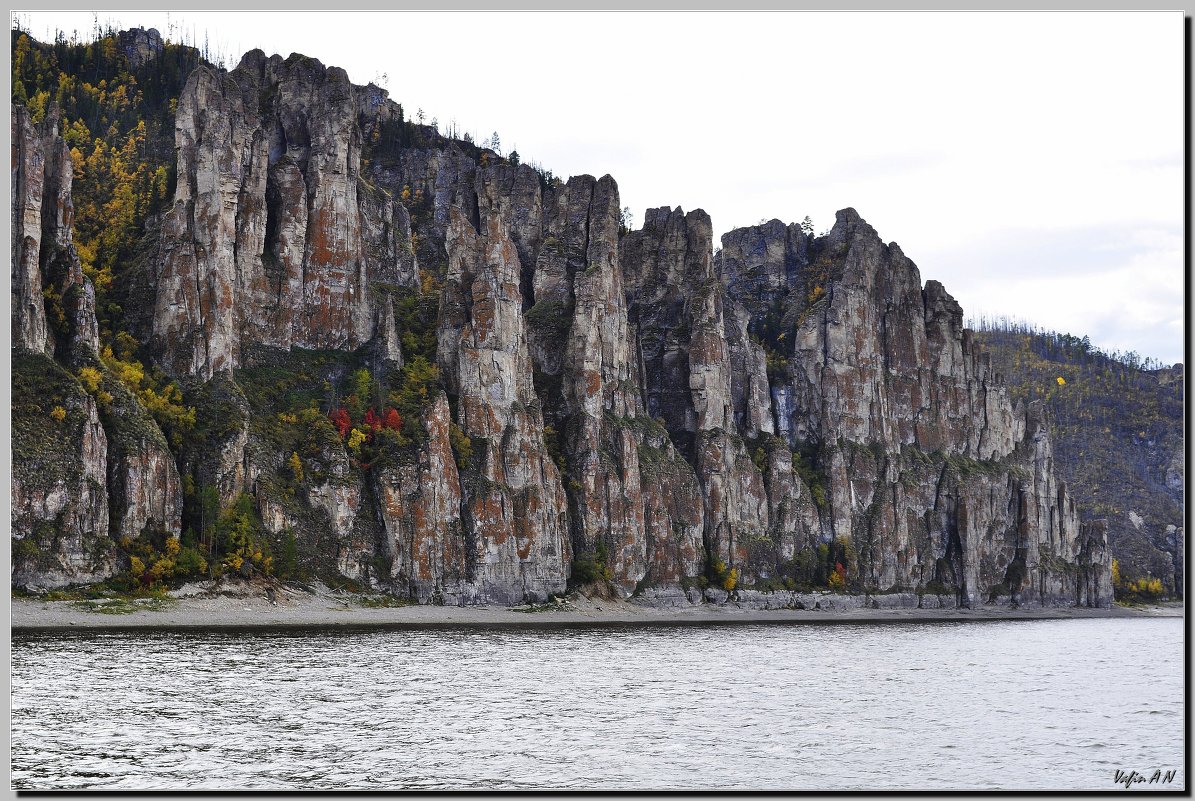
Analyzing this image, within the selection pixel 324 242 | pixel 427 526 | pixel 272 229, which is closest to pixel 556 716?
pixel 427 526

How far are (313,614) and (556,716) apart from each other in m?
68.3

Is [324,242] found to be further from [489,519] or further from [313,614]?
[313,614]

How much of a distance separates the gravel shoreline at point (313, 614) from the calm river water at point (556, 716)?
9675 millimetres

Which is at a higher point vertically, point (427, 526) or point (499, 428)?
point (499, 428)

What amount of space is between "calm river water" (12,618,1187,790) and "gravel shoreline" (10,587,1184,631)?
9.67 metres

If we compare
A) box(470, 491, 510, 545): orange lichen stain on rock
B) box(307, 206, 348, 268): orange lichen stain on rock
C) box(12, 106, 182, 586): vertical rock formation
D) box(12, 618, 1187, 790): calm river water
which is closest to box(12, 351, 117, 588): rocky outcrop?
box(12, 106, 182, 586): vertical rock formation

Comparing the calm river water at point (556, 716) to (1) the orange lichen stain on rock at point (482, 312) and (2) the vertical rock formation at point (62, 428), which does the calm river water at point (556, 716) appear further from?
(1) the orange lichen stain on rock at point (482, 312)

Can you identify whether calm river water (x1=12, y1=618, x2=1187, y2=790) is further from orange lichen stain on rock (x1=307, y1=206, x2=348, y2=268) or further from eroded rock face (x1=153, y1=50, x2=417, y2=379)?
orange lichen stain on rock (x1=307, y1=206, x2=348, y2=268)

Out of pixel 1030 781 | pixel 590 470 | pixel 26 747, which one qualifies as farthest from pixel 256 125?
pixel 1030 781

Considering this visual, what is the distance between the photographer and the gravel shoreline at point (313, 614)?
105562 millimetres

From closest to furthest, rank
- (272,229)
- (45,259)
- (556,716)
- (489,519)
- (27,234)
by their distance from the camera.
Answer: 1. (556,716)
2. (27,234)
3. (45,259)
4. (489,519)
5. (272,229)

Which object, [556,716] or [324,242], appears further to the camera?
[324,242]

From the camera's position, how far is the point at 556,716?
61562 millimetres

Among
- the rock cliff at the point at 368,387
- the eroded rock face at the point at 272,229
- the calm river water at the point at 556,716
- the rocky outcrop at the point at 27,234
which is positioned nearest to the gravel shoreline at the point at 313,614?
the rock cliff at the point at 368,387
